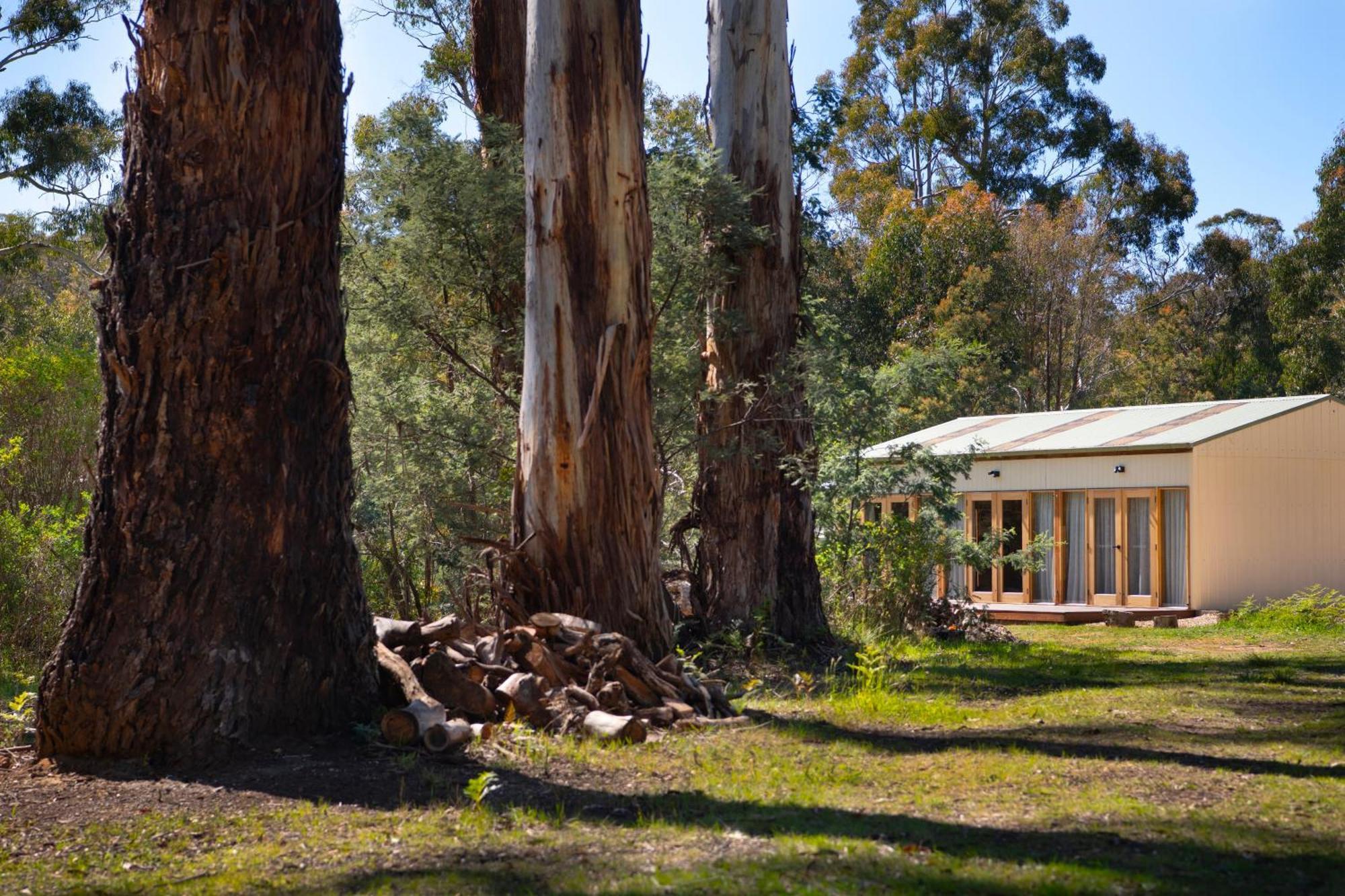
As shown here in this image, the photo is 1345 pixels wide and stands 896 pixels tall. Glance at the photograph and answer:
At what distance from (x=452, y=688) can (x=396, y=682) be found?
14.2 inches

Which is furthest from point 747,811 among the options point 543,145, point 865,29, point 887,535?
point 865,29

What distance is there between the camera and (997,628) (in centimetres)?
1797

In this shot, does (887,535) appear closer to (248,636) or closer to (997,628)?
(997,628)

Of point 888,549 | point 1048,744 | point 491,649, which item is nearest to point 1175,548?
point 888,549

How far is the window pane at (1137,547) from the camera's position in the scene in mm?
23281

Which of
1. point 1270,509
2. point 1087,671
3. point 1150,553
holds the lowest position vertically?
point 1087,671

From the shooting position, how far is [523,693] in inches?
316

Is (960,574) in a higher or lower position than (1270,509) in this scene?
lower

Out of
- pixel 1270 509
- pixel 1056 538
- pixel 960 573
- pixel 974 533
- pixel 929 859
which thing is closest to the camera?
pixel 929 859

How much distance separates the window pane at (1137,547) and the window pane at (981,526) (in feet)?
9.30

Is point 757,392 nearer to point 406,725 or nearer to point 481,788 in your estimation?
point 406,725

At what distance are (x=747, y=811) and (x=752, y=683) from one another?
4.28 metres

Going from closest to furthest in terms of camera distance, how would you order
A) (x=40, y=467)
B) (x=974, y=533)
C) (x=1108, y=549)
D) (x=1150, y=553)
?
(x=40, y=467)
(x=1150, y=553)
(x=1108, y=549)
(x=974, y=533)

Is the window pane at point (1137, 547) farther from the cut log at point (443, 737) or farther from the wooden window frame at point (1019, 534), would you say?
the cut log at point (443, 737)
